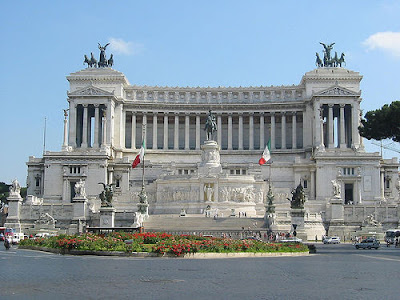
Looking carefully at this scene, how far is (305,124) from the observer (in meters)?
111

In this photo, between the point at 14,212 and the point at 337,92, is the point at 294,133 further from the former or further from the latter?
the point at 14,212

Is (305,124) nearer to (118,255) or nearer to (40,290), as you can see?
(118,255)

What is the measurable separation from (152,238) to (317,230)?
32.3 m

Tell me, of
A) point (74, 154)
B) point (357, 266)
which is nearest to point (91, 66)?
point (74, 154)

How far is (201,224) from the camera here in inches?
2820

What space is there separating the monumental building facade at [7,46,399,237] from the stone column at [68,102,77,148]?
0.17 meters

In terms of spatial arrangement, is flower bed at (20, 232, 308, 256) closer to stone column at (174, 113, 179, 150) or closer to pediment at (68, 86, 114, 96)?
pediment at (68, 86, 114, 96)

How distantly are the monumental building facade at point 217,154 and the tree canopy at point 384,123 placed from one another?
1437 cm

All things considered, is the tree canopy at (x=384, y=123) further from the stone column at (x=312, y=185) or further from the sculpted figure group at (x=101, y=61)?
the sculpted figure group at (x=101, y=61)

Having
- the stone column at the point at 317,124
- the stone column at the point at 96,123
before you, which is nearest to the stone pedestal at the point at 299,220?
the stone column at the point at 317,124

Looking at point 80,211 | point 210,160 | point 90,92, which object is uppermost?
point 90,92

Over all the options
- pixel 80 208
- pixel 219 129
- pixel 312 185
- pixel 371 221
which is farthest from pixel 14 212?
pixel 219 129

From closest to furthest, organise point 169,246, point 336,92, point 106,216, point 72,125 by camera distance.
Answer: point 169,246 < point 106,216 < point 336,92 < point 72,125

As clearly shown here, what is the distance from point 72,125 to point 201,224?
45227mm
